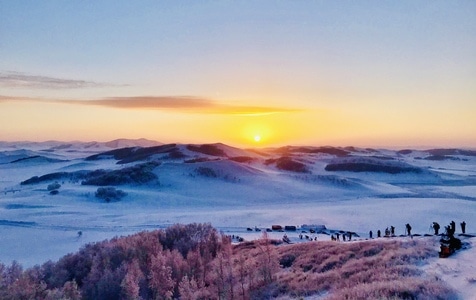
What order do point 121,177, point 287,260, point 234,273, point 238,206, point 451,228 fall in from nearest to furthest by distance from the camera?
point 234,273
point 451,228
point 287,260
point 238,206
point 121,177

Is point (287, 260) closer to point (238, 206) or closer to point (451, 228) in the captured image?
point (451, 228)

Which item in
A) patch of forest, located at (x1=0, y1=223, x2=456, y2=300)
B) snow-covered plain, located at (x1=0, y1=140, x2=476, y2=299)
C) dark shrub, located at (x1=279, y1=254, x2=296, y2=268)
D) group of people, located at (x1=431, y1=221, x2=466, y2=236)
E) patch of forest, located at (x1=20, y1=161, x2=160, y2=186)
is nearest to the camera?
patch of forest, located at (x1=0, y1=223, x2=456, y2=300)

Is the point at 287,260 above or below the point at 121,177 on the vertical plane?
above

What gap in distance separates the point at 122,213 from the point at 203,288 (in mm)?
36932

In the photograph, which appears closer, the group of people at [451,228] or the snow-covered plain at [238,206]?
the group of people at [451,228]

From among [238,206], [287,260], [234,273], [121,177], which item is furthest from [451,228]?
[121,177]

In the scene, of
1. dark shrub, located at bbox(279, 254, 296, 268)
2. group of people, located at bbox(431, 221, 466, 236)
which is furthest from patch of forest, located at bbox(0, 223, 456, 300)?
group of people, located at bbox(431, 221, 466, 236)

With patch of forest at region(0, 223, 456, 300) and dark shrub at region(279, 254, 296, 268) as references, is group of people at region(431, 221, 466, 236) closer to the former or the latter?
patch of forest at region(0, 223, 456, 300)

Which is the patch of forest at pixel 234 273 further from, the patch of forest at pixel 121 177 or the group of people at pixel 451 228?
the patch of forest at pixel 121 177

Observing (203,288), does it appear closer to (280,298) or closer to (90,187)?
(280,298)

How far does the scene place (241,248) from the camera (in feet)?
113

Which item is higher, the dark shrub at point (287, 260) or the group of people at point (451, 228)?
the group of people at point (451, 228)

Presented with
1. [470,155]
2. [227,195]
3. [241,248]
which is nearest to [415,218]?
[241,248]

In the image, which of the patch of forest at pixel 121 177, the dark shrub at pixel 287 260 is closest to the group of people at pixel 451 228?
the dark shrub at pixel 287 260
